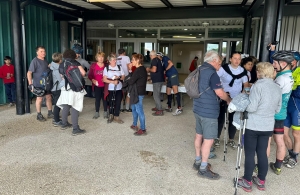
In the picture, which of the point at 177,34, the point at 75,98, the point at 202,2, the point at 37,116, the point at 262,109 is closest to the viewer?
the point at 262,109

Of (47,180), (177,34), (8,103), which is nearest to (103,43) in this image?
(177,34)

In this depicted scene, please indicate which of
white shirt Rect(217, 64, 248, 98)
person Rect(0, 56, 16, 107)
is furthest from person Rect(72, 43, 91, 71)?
white shirt Rect(217, 64, 248, 98)

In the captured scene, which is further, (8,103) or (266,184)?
(8,103)

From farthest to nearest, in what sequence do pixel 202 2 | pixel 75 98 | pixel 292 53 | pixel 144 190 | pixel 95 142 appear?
pixel 202 2 < pixel 75 98 < pixel 95 142 < pixel 292 53 < pixel 144 190

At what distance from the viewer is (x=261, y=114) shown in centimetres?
252

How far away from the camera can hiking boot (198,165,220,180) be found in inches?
116

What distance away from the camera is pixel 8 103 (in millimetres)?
6848

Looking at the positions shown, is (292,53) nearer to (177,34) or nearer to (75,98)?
(75,98)

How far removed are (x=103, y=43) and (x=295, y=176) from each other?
32.6ft

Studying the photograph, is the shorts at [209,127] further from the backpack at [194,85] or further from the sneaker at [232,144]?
the sneaker at [232,144]

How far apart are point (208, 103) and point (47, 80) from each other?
3.41 meters

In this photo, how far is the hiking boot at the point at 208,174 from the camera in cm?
296

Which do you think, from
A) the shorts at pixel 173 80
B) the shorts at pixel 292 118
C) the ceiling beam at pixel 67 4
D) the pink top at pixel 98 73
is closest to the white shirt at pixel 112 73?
the pink top at pixel 98 73

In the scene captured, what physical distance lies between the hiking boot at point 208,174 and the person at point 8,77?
5666mm
